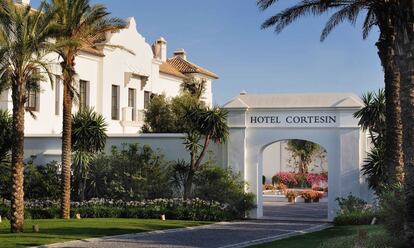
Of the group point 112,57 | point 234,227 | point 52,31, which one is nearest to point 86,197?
point 234,227

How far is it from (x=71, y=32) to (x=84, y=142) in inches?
240

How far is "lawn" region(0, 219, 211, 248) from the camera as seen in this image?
17531 millimetres

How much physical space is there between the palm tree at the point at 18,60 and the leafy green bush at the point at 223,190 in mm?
9375

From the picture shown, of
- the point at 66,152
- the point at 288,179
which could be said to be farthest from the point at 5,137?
the point at 288,179

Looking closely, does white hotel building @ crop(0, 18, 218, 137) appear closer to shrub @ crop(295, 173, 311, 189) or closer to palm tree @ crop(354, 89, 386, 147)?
shrub @ crop(295, 173, 311, 189)

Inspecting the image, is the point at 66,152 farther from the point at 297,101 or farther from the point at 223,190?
the point at 297,101

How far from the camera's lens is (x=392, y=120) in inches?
761

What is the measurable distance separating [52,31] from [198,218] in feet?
31.0

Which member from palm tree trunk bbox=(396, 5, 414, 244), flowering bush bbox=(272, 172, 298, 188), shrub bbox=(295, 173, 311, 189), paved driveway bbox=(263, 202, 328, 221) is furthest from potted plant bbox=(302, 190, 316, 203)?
palm tree trunk bbox=(396, 5, 414, 244)

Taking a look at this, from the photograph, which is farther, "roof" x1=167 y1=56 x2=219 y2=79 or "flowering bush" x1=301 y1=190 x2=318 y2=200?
"roof" x1=167 y1=56 x2=219 y2=79

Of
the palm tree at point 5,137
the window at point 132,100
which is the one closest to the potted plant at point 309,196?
the window at point 132,100

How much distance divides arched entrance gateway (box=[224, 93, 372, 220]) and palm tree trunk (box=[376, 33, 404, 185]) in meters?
7.00

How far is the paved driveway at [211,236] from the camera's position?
57.5 feet

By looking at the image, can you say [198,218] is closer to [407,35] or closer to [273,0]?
[273,0]
